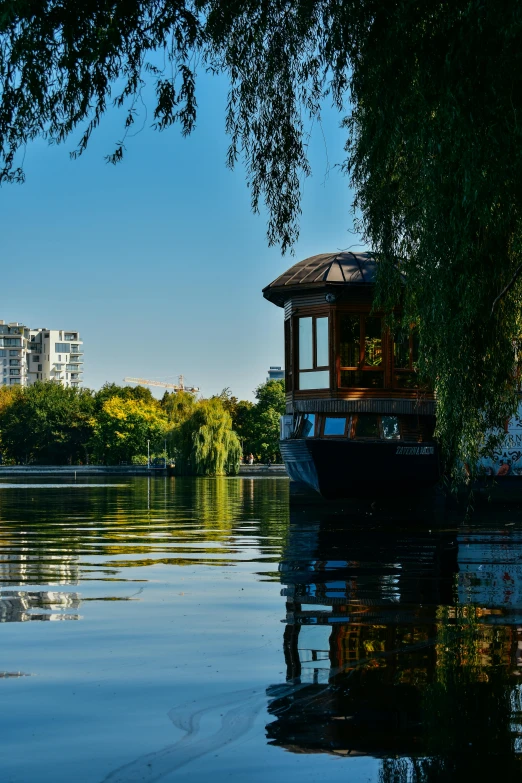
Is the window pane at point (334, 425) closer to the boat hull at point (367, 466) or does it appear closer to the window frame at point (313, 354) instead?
the window frame at point (313, 354)

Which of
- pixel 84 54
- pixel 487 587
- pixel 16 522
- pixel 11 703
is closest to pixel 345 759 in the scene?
pixel 11 703

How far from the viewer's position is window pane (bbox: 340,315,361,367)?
30.2 meters

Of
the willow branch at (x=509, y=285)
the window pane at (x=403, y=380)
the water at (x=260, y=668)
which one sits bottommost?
the water at (x=260, y=668)

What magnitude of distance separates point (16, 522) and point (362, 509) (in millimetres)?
9498

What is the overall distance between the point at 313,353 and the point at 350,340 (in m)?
1.15

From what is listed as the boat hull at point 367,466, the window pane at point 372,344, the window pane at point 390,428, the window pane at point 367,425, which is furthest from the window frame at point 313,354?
the boat hull at point 367,466

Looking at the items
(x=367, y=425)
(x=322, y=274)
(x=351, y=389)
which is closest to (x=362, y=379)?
(x=351, y=389)

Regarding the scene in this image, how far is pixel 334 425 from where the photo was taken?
98.6 ft

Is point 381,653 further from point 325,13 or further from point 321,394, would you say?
point 321,394

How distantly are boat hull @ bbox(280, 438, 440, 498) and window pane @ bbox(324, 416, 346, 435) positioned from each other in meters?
1.04

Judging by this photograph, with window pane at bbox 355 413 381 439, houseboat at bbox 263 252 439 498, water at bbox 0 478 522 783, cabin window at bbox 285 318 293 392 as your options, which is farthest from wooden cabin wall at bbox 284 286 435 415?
water at bbox 0 478 522 783

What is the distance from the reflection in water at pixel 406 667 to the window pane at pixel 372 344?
16.3m

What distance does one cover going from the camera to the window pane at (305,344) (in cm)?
3081

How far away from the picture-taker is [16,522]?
83.7ft
